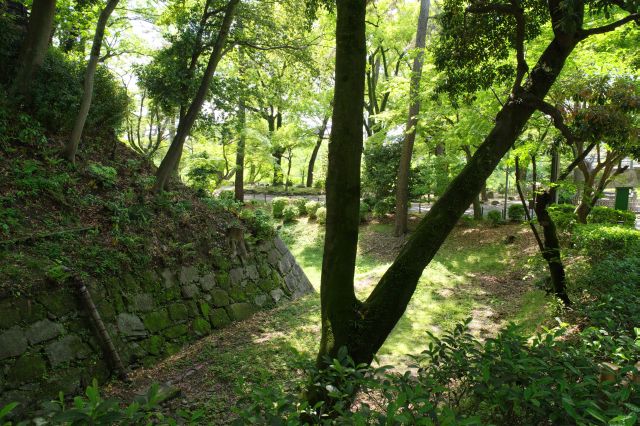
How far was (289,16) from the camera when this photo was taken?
9.15 m

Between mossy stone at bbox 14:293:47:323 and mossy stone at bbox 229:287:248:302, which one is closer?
mossy stone at bbox 14:293:47:323

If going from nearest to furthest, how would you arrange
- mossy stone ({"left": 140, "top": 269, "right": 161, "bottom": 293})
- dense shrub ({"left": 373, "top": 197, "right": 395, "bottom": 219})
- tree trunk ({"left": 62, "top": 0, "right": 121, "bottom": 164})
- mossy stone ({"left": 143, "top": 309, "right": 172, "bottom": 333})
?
mossy stone ({"left": 143, "top": 309, "right": 172, "bottom": 333}) < mossy stone ({"left": 140, "top": 269, "right": 161, "bottom": 293}) < tree trunk ({"left": 62, "top": 0, "right": 121, "bottom": 164}) < dense shrub ({"left": 373, "top": 197, "right": 395, "bottom": 219})

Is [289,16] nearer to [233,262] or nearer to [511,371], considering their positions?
[233,262]

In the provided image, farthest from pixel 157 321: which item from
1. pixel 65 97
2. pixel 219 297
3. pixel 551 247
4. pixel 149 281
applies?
Result: pixel 551 247

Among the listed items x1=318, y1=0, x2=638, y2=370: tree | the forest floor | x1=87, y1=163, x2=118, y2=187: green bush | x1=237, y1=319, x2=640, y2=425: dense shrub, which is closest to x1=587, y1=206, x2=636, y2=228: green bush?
the forest floor

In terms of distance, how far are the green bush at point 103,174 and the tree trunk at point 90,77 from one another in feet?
1.17

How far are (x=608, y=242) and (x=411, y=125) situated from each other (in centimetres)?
851

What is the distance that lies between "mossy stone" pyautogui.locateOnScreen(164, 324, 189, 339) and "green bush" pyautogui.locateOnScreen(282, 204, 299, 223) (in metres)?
13.5

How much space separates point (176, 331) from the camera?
639 centimetres

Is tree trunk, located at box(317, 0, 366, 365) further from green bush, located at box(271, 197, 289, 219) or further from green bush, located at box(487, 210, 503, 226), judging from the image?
green bush, located at box(271, 197, 289, 219)

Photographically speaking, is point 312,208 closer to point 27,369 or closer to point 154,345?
point 154,345

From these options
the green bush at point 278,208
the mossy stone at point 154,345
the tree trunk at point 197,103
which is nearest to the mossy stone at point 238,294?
the mossy stone at point 154,345

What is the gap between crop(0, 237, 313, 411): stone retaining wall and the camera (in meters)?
4.37

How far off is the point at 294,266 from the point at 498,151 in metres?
7.35
